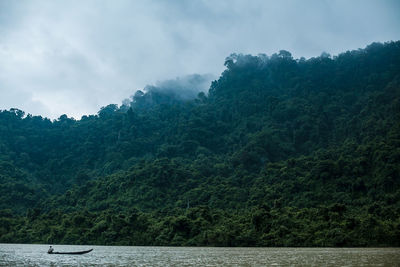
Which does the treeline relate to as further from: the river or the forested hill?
the river

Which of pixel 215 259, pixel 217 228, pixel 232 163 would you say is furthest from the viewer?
pixel 232 163

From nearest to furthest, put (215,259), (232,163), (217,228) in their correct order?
(215,259), (217,228), (232,163)

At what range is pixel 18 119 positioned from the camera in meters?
116

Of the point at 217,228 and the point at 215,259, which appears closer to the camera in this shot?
the point at 215,259

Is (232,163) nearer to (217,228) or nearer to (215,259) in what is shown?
(217,228)

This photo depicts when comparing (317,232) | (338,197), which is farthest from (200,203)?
(317,232)

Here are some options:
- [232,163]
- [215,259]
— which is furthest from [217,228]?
[232,163]

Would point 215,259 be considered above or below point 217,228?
below

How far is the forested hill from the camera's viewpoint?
5038 centimetres

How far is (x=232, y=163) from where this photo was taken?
83188 mm

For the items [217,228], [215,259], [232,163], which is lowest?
[215,259]

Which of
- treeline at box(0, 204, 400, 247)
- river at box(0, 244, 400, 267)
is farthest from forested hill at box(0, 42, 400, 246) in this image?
river at box(0, 244, 400, 267)

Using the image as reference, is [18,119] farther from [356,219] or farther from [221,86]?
[356,219]

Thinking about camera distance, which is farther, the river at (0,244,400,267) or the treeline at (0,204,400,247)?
the treeline at (0,204,400,247)
